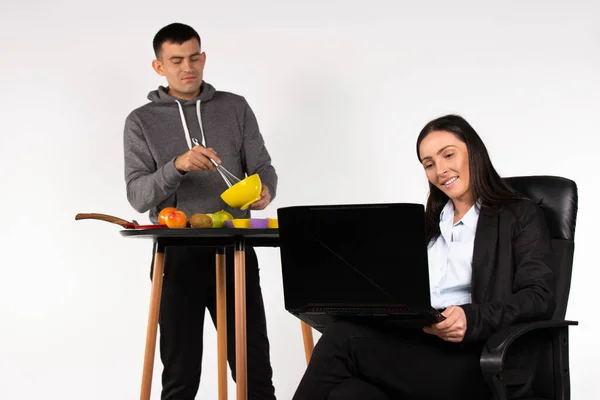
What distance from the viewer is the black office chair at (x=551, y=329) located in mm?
1908

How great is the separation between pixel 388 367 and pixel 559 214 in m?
0.63

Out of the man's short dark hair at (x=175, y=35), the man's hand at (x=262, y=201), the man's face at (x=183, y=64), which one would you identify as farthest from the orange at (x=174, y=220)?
the man's short dark hair at (x=175, y=35)

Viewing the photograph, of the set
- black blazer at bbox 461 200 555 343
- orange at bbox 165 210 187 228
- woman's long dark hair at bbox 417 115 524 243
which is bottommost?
black blazer at bbox 461 200 555 343

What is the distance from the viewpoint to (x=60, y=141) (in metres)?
4.11

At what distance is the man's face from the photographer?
294 cm

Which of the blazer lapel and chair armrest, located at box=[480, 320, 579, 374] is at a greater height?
the blazer lapel

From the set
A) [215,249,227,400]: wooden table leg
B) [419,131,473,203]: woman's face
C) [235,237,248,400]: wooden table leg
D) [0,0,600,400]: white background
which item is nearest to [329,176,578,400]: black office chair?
[419,131,473,203]: woman's face

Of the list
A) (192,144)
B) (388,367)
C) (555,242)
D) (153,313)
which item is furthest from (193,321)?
(555,242)

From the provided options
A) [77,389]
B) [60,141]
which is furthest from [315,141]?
[77,389]

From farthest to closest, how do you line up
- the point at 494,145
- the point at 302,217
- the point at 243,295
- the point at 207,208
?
the point at 494,145 < the point at 207,208 < the point at 243,295 < the point at 302,217

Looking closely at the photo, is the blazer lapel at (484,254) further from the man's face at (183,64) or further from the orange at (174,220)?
the man's face at (183,64)

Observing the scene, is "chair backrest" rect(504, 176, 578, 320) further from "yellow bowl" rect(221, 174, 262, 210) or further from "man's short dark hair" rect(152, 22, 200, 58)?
"man's short dark hair" rect(152, 22, 200, 58)

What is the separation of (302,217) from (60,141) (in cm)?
240

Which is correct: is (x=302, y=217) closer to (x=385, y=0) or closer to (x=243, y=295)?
(x=243, y=295)
